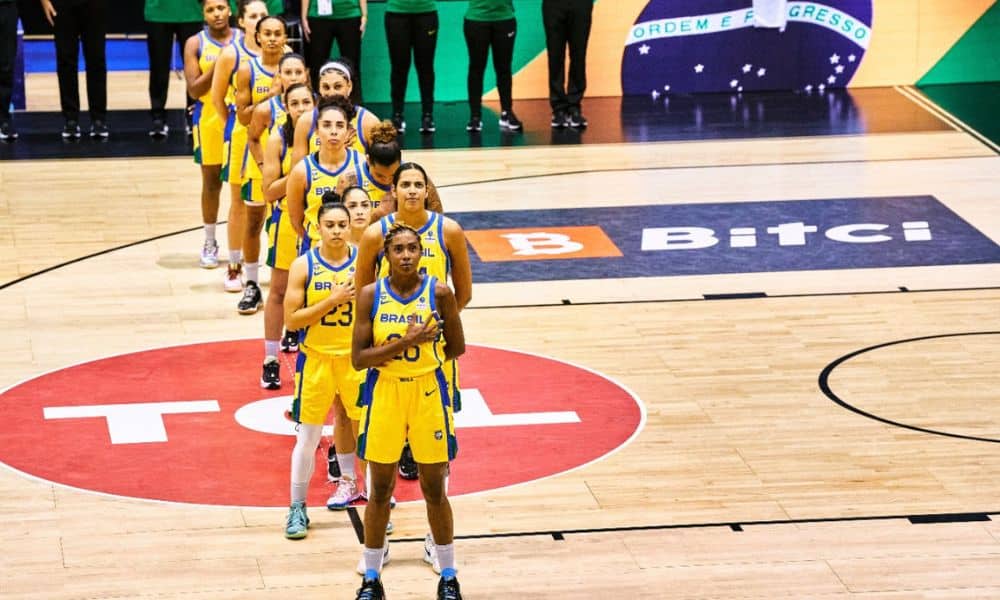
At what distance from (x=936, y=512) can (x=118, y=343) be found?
16.4 ft

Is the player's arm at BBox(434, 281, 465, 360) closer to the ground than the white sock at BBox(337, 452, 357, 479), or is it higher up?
higher up

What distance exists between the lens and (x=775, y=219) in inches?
518

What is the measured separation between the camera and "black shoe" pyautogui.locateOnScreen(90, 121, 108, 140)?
16109 millimetres

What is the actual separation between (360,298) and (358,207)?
1.15m

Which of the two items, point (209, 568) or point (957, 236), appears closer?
point (209, 568)

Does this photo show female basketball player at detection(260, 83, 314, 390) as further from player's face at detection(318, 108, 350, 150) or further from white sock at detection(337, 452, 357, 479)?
white sock at detection(337, 452, 357, 479)

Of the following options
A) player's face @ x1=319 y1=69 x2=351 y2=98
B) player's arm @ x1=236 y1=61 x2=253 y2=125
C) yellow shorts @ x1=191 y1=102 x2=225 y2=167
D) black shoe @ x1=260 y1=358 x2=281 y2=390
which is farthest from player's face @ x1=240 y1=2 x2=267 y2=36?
black shoe @ x1=260 y1=358 x2=281 y2=390

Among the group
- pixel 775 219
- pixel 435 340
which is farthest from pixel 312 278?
pixel 775 219

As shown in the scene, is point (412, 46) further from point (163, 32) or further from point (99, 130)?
point (99, 130)

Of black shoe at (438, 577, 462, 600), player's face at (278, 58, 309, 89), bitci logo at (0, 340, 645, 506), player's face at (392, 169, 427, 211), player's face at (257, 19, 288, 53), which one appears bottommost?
bitci logo at (0, 340, 645, 506)

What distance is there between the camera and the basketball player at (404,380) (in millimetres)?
6238

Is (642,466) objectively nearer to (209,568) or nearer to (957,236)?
(209,568)

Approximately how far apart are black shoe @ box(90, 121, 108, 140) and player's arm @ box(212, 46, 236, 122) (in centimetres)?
577

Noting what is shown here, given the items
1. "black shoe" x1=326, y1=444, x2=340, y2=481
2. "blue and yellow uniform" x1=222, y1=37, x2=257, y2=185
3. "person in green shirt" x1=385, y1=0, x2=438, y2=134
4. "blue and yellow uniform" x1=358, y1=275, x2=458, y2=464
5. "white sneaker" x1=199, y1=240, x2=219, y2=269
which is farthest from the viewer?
"person in green shirt" x1=385, y1=0, x2=438, y2=134
